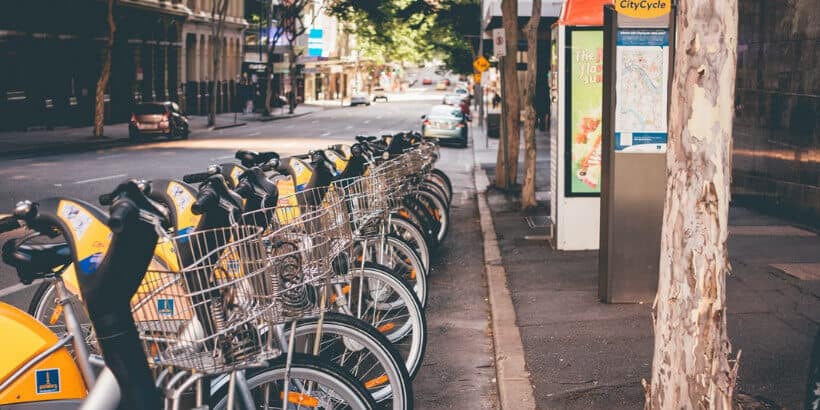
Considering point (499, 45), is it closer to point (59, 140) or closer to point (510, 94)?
point (510, 94)

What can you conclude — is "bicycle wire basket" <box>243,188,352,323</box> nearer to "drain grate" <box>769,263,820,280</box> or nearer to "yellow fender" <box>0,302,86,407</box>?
"yellow fender" <box>0,302,86,407</box>

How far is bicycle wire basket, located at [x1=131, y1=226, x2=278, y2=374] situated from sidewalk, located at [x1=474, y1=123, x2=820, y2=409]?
8.04ft

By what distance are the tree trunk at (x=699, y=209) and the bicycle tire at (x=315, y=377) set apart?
1.38m

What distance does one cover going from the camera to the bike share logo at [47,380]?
355cm

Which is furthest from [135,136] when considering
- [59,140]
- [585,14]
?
[585,14]

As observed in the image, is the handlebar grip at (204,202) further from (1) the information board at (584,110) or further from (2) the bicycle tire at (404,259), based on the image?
(1) the information board at (584,110)

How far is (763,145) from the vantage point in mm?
13961

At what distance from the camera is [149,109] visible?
36.4m

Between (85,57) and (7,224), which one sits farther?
(85,57)

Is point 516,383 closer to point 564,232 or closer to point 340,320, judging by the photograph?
point 340,320

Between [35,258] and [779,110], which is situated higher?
[779,110]

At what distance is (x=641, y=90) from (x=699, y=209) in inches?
174

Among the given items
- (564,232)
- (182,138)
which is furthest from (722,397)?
(182,138)

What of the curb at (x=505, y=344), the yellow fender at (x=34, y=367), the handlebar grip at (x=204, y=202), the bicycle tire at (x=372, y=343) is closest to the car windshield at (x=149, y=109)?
the curb at (x=505, y=344)
